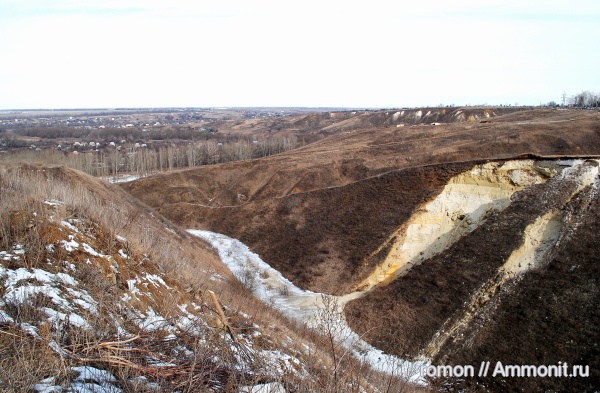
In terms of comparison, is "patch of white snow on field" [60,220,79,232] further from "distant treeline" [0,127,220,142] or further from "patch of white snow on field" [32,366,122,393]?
"distant treeline" [0,127,220,142]

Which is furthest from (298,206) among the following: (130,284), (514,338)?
(130,284)

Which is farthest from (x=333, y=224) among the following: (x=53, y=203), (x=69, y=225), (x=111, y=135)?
(x=111, y=135)

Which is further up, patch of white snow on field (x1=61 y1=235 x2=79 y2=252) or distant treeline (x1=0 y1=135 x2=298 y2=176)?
patch of white snow on field (x1=61 y1=235 x2=79 y2=252)

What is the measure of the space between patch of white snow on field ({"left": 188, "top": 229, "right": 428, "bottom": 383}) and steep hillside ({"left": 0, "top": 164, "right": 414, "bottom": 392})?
25.7ft

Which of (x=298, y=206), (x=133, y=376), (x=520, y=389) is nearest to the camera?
(x=133, y=376)

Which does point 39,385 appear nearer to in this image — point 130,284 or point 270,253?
point 130,284

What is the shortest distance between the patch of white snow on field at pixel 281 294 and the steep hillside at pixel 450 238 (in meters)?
0.64

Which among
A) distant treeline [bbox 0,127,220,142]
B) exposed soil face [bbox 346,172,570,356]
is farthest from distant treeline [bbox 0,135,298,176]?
exposed soil face [bbox 346,172,570,356]

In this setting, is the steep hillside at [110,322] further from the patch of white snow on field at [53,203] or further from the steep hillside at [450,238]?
the steep hillside at [450,238]

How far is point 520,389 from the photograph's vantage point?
43.0 ft

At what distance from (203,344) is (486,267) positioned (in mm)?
17529

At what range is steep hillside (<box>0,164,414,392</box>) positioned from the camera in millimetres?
4418

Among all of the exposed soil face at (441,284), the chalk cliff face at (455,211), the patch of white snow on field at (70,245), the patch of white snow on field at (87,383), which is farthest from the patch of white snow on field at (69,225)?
the chalk cliff face at (455,211)

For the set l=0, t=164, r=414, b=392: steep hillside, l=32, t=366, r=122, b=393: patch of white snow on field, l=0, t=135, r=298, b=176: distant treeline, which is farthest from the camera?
l=0, t=135, r=298, b=176: distant treeline
